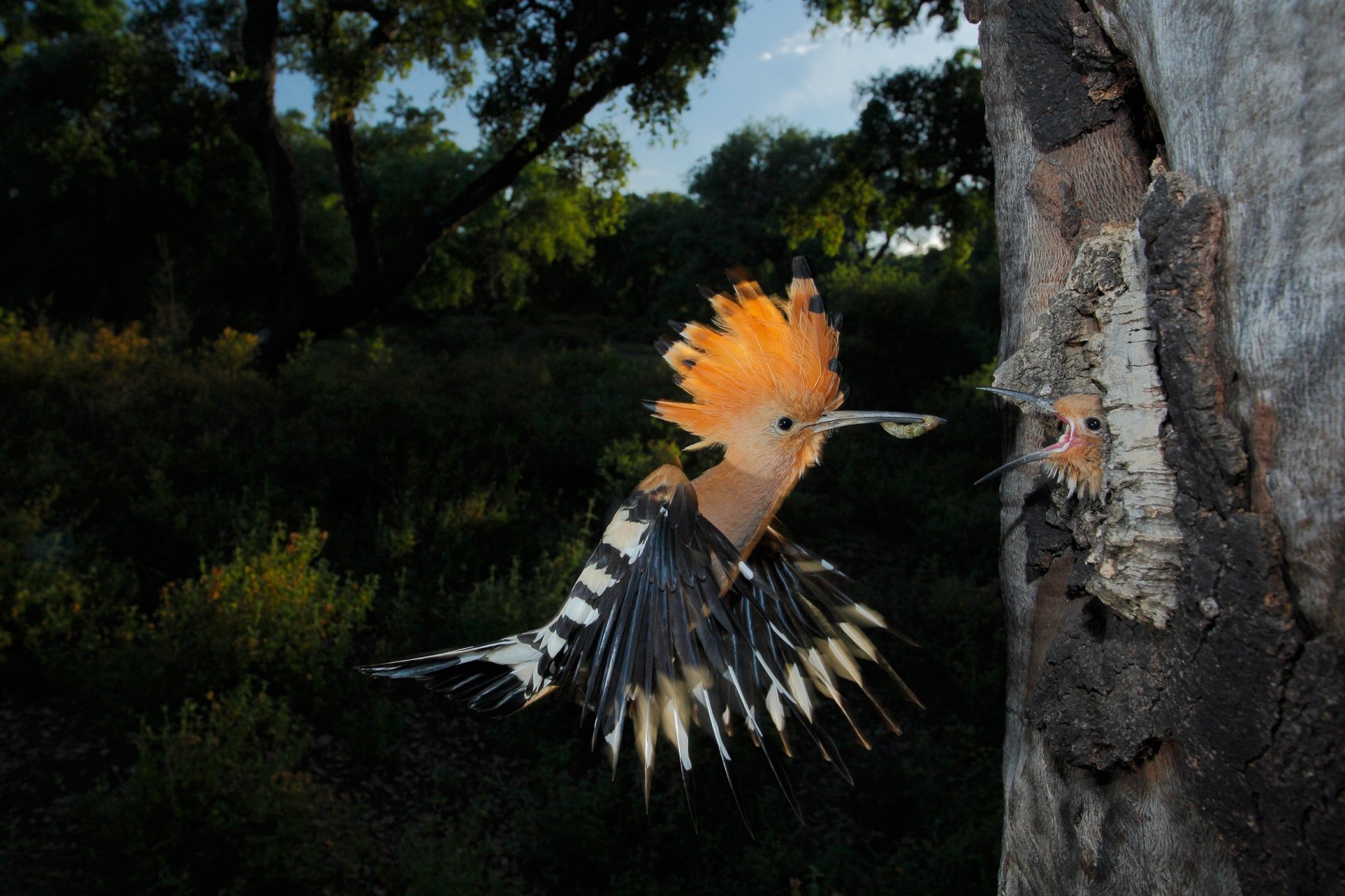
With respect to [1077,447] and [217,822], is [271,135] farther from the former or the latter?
[1077,447]

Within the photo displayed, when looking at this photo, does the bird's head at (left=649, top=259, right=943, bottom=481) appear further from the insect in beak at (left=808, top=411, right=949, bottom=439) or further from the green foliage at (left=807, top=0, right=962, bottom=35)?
the green foliage at (left=807, top=0, right=962, bottom=35)

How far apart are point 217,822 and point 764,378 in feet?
11.3

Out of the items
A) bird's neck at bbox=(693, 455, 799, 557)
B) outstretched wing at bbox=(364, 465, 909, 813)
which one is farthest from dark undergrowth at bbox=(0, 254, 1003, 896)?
outstretched wing at bbox=(364, 465, 909, 813)

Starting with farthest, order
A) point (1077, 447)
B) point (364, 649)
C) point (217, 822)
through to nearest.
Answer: point (364, 649), point (217, 822), point (1077, 447)

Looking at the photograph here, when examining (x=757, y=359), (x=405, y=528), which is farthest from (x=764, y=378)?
(x=405, y=528)

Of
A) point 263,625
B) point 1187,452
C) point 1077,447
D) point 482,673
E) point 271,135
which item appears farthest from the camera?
point 271,135

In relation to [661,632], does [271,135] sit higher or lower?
higher

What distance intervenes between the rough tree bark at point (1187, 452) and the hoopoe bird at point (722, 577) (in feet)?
1.11

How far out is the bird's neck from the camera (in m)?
1.69

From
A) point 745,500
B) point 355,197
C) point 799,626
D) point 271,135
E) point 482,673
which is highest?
point 271,135

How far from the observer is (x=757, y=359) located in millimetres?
1644

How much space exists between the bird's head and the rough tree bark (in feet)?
1.14

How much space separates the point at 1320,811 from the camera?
0.95 metres

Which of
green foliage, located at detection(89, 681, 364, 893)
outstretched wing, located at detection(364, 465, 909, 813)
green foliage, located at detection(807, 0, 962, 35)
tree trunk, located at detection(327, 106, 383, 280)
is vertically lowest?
green foliage, located at detection(89, 681, 364, 893)
